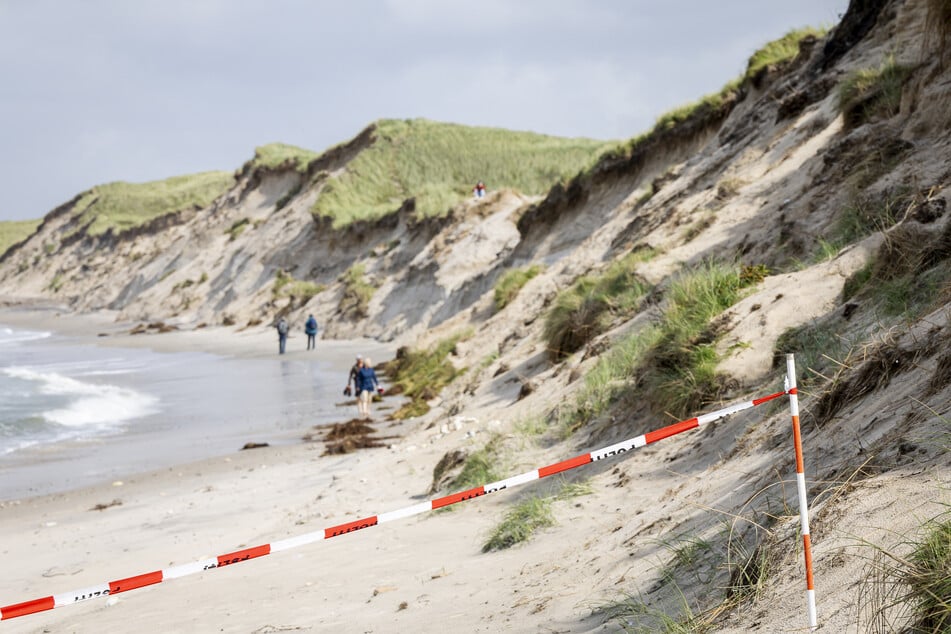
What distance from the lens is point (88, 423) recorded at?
1972 cm

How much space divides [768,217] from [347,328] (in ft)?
83.5

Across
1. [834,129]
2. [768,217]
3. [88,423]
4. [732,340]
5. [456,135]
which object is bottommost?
[88,423]

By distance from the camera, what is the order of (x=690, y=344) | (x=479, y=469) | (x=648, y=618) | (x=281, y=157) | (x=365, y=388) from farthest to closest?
(x=281, y=157) < (x=365, y=388) < (x=479, y=469) < (x=690, y=344) < (x=648, y=618)

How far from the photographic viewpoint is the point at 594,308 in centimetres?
1295

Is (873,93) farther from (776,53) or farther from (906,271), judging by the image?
(776,53)

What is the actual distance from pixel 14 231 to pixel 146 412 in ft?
467

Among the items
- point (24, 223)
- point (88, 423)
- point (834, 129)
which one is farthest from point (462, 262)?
point (24, 223)

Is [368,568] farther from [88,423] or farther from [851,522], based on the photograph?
[88,423]

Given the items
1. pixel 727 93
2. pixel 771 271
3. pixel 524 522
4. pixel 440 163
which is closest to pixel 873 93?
pixel 771 271

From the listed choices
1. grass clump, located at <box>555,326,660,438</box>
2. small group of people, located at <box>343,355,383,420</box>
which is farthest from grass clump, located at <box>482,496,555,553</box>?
small group of people, located at <box>343,355,383,420</box>

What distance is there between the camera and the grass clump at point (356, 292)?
3639 centimetres

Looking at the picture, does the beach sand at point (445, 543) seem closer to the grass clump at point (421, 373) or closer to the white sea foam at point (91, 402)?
the grass clump at point (421, 373)

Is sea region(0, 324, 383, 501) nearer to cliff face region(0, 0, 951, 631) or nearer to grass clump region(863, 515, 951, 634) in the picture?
cliff face region(0, 0, 951, 631)

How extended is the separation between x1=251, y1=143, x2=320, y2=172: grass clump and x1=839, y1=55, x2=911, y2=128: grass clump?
4999cm
